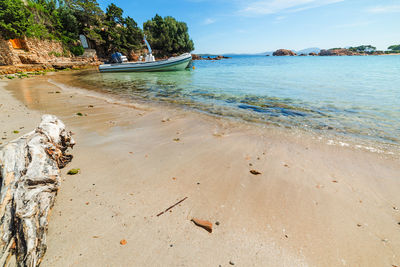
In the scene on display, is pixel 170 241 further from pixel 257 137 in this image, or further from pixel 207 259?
pixel 257 137

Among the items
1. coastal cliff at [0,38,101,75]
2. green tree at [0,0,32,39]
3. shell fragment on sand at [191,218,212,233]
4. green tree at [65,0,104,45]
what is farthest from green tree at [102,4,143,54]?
shell fragment on sand at [191,218,212,233]

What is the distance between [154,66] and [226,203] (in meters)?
23.9

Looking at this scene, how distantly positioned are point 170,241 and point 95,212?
3.35ft

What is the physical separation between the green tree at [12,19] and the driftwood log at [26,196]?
28.9 metres

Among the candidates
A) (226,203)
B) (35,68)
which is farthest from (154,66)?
(226,203)

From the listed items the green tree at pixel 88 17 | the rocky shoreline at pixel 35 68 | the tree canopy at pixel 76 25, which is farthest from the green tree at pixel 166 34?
the rocky shoreline at pixel 35 68

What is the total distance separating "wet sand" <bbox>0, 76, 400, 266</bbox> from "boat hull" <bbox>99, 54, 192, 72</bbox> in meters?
20.4

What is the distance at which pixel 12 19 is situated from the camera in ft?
67.4

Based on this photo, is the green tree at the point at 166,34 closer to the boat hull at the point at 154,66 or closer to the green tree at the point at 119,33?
the green tree at the point at 119,33

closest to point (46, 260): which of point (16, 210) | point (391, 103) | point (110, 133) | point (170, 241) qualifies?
point (16, 210)

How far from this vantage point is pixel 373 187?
2.56 meters

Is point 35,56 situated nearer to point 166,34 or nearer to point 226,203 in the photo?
point 226,203

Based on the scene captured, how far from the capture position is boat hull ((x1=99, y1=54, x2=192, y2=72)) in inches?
879

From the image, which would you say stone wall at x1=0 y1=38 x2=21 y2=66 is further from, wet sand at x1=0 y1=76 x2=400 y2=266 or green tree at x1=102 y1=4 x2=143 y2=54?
wet sand at x1=0 y1=76 x2=400 y2=266
